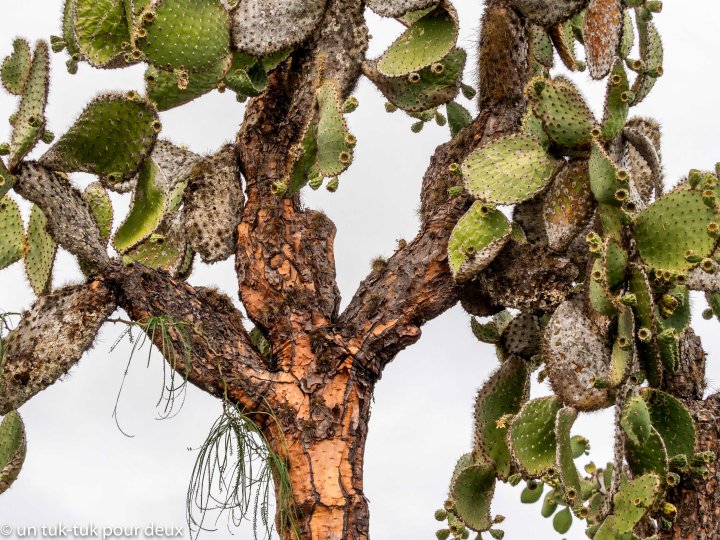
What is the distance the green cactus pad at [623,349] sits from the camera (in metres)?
2.61

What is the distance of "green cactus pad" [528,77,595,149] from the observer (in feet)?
9.45

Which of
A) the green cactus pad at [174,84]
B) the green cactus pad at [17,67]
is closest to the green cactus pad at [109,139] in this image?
the green cactus pad at [174,84]

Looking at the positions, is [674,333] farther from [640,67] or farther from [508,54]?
[508,54]

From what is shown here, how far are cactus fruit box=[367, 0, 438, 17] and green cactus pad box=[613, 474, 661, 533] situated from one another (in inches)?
54.9

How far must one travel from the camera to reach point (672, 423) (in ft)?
9.37

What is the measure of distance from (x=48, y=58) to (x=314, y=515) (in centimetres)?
130

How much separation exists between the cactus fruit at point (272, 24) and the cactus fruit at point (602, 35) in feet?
2.45

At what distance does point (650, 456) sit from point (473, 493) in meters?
0.62

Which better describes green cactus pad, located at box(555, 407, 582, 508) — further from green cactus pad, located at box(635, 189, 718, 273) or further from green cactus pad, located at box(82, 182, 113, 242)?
green cactus pad, located at box(82, 182, 113, 242)

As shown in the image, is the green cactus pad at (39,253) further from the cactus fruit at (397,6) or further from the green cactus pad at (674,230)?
the green cactus pad at (674,230)

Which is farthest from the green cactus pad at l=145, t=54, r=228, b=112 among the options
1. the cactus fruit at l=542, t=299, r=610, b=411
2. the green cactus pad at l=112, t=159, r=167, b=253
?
the cactus fruit at l=542, t=299, r=610, b=411

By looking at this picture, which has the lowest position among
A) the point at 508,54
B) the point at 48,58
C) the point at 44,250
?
the point at 44,250

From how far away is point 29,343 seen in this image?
2.67 metres

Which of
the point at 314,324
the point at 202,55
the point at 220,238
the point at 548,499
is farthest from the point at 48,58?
the point at 548,499
